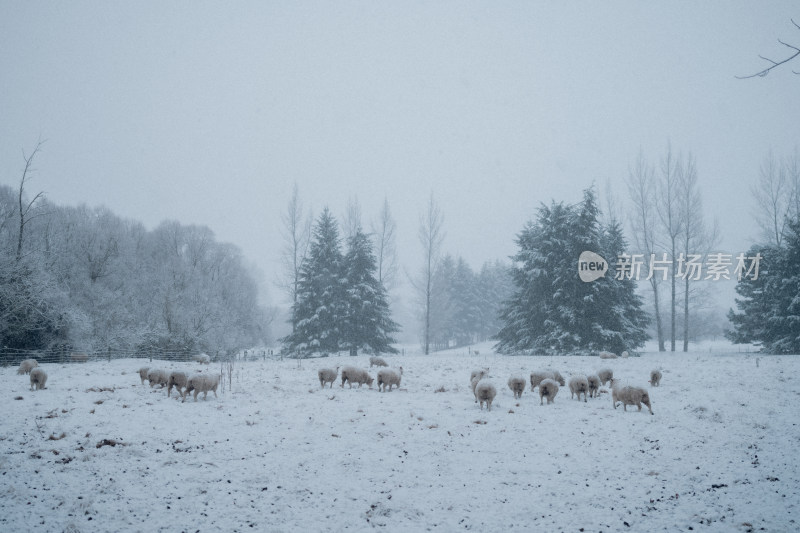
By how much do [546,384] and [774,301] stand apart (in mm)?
28889

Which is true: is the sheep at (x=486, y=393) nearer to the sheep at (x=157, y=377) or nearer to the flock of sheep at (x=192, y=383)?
Answer: the flock of sheep at (x=192, y=383)

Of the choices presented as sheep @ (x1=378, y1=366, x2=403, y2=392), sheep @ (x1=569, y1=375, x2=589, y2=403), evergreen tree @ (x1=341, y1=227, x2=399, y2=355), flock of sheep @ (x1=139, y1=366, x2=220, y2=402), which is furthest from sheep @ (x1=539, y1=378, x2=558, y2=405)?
evergreen tree @ (x1=341, y1=227, x2=399, y2=355)

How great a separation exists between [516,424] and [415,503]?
5.45 metres

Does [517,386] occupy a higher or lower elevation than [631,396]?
lower

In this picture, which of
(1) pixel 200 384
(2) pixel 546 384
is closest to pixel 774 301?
(2) pixel 546 384

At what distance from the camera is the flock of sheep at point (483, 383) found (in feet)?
46.0

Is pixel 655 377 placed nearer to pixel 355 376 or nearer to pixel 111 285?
pixel 355 376

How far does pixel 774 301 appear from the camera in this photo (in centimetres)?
3198

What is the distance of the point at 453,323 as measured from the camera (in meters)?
65.1

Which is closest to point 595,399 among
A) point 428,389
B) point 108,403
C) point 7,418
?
point 428,389

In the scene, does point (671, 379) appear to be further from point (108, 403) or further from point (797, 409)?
point (108, 403)

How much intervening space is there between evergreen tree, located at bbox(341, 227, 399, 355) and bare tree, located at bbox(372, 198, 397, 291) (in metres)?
3.87

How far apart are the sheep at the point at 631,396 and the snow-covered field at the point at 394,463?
0.47m

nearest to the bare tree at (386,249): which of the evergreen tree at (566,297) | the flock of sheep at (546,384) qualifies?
the evergreen tree at (566,297)
